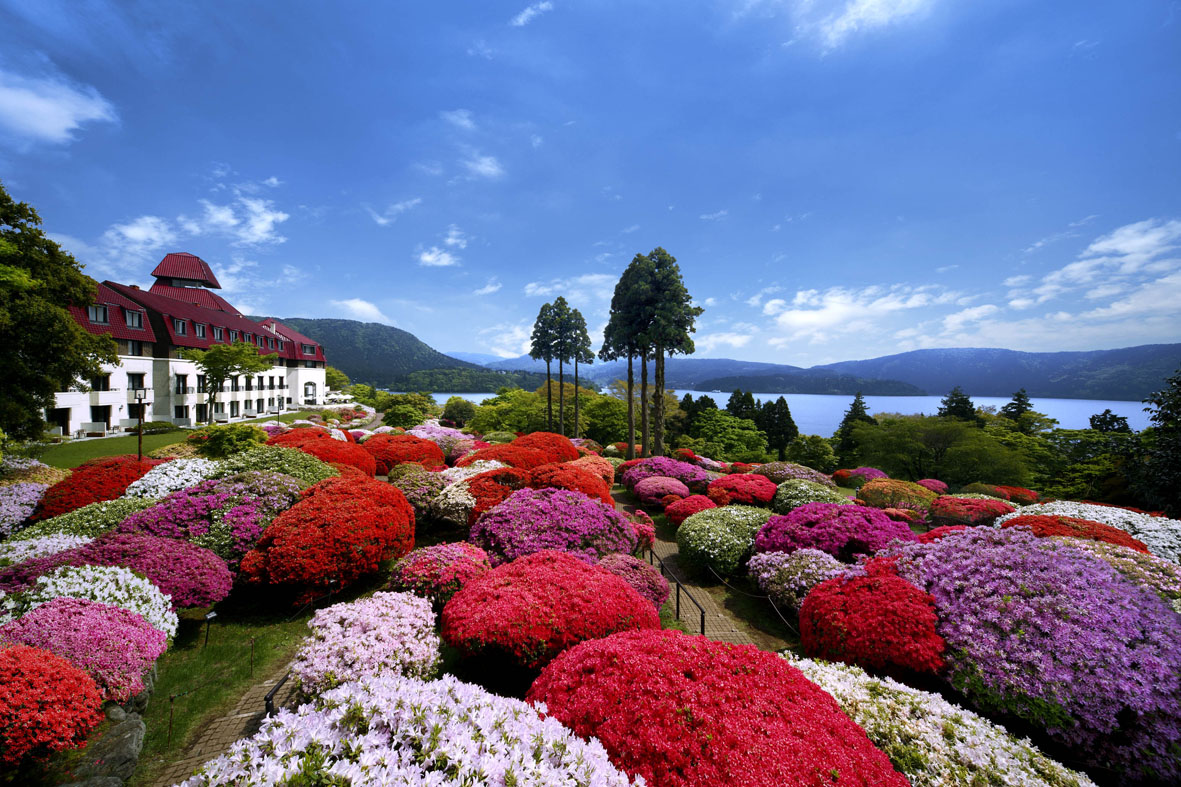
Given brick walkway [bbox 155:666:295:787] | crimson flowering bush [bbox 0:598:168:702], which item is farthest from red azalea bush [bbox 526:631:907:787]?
crimson flowering bush [bbox 0:598:168:702]

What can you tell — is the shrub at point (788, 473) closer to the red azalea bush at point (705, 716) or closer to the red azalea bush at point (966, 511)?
the red azalea bush at point (966, 511)

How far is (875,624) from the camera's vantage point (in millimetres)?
5047

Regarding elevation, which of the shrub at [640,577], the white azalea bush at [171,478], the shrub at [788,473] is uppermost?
the white azalea bush at [171,478]

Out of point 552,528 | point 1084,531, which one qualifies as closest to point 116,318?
point 552,528

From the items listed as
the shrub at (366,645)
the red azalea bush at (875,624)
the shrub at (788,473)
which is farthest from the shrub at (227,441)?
the shrub at (788,473)

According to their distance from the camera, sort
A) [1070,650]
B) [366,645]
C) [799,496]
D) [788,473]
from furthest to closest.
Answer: [788,473] < [799,496] < [366,645] < [1070,650]

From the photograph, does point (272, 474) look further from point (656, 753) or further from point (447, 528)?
point (656, 753)

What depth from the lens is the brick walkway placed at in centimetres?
390

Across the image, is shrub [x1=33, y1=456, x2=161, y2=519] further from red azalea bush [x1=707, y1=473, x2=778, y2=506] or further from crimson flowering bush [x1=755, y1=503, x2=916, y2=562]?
red azalea bush [x1=707, y1=473, x2=778, y2=506]

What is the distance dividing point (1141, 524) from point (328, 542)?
1721 centimetres

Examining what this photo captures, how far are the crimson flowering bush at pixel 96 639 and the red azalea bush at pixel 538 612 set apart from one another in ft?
11.0

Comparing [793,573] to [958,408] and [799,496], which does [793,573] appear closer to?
[799,496]

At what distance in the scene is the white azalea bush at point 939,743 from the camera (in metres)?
3.19

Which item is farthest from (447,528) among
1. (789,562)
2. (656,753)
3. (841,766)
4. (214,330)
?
(214,330)
